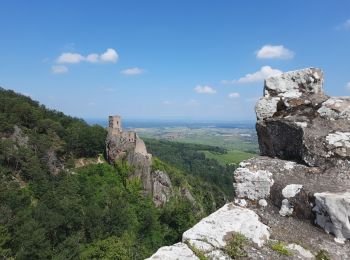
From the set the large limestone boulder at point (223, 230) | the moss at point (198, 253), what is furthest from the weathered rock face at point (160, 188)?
the moss at point (198, 253)

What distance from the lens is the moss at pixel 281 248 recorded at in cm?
420

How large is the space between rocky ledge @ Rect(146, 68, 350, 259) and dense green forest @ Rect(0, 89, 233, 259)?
107ft

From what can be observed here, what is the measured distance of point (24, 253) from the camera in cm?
3522

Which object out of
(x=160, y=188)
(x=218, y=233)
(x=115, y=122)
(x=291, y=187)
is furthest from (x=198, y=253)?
(x=115, y=122)

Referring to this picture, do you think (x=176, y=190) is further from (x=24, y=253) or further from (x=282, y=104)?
(x=282, y=104)

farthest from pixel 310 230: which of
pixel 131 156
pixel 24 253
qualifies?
pixel 131 156

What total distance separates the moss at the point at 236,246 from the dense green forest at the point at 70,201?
109 feet

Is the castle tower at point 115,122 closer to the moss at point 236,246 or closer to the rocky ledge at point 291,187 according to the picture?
the rocky ledge at point 291,187

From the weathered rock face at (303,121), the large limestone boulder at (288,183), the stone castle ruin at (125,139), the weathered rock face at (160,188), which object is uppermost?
the weathered rock face at (303,121)

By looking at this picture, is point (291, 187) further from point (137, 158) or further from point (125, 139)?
point (125, 139)

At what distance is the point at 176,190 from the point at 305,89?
69826mm

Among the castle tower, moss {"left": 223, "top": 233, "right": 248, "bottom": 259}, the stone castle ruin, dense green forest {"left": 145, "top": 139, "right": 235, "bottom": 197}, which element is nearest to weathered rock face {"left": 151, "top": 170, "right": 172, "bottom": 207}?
the stone castle ruin

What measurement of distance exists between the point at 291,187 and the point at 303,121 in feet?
5.00

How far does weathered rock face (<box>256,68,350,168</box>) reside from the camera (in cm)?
545
